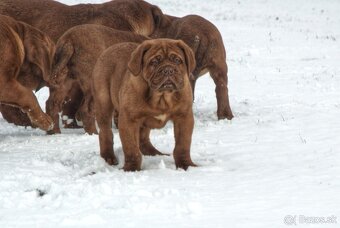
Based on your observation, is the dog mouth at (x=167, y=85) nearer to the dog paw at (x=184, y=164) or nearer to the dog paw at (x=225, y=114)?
the dog paw at (x=184, y=164)

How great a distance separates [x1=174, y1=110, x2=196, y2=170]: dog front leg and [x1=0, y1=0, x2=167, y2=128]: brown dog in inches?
122

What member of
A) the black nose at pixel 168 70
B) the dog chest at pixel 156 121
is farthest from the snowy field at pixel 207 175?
the black nose at pixel 168 70

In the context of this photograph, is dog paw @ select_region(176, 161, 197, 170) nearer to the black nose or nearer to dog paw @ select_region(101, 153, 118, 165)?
dog paw @ select_region(101, 153, 118, 165)

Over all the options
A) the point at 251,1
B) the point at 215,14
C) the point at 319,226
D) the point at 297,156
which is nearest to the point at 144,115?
the point at 297,156

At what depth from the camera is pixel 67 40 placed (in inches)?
297

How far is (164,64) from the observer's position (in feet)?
17.5

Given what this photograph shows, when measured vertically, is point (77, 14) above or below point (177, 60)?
below

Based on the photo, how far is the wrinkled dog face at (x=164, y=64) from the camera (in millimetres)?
5277

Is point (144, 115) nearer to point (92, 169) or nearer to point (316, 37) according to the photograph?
point (92, 169)

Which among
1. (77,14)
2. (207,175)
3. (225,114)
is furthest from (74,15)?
(207,175)

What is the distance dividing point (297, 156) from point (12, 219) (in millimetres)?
2778

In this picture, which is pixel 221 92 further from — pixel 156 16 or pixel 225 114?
pixel 156 16

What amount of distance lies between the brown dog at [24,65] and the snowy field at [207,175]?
0.40 metres

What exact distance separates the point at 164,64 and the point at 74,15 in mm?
3920
